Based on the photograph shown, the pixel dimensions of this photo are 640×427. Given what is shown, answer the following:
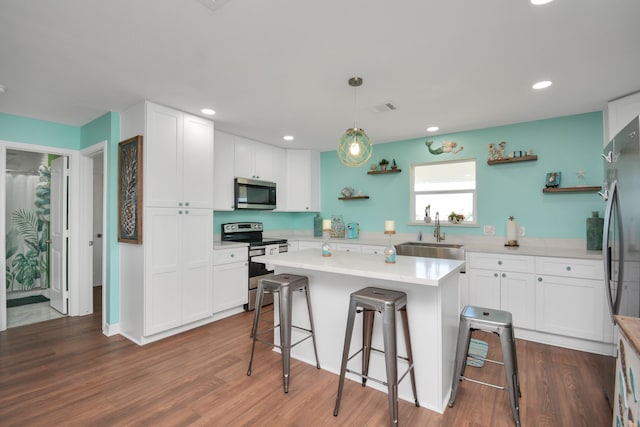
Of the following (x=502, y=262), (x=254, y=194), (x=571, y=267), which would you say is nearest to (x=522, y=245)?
(x=502, y=262)

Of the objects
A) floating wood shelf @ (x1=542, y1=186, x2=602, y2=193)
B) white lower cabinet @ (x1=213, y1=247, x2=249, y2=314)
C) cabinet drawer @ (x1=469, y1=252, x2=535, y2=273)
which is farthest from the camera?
white lower cabinet @ (x1=213, y1=247, x2=249, y2=314)

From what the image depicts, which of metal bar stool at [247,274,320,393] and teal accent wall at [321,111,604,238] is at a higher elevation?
teal accent wall at [321,111,604,238]

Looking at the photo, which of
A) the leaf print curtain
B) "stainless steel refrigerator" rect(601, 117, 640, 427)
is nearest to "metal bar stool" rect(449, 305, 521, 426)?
"stainless steel refrigerator" rect(601, 117, 640, 427)

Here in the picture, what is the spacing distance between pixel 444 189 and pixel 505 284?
151cm

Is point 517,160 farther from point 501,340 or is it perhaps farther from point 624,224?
point 501,340

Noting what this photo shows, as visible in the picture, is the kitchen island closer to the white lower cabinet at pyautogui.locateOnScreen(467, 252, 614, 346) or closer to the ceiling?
the white lower cabinet at pyautogui.locateOnScreen(467, 252, 614, 346)

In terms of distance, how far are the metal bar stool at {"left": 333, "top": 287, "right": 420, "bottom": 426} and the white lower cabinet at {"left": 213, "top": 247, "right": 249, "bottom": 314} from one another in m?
2.06

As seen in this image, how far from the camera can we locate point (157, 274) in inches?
121

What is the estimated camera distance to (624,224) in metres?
1.67

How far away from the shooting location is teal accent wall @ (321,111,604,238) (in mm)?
3316

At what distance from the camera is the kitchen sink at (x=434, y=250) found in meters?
3.37

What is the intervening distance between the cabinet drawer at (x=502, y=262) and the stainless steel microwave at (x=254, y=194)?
2851 mm

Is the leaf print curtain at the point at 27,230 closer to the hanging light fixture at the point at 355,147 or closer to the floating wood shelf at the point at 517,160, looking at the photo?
the hanging light fixture at the point at 355,147

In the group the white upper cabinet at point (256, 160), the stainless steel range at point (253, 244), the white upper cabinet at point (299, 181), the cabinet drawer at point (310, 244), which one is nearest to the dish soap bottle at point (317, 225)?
the white upper cabinet at point (299, 181)
